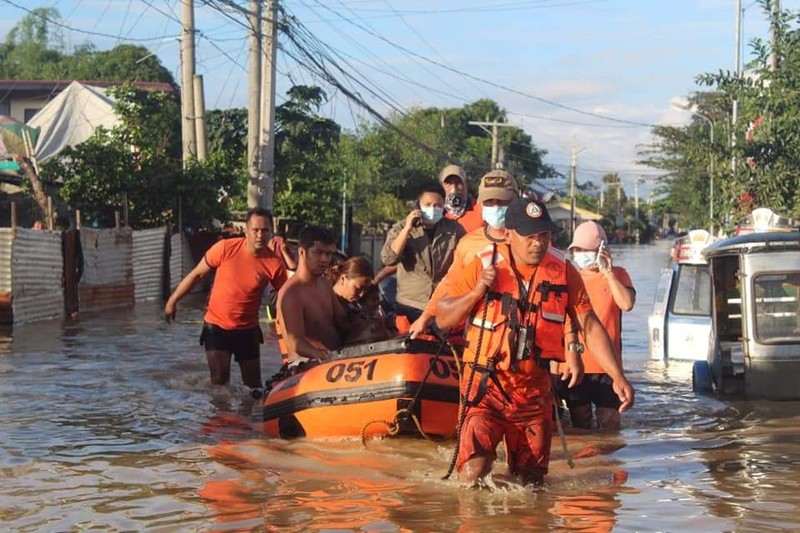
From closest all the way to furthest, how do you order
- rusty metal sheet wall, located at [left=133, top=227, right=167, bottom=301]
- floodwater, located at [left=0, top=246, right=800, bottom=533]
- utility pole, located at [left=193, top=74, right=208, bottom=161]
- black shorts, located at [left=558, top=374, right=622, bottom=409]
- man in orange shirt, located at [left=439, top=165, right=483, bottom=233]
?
floodwater, located at [left=0, top=246, right=800, bottom=533] → black shorts, located at [left=558, top=374, right=622, bottom=409] → man in orange shirt, located at [left=439, top=165, right=483, bottom=233] → rusty metal sheet wall, located at [left=133, top=227, right=167, bottom=301] → utility pole, located at [left=193, top=74, right=208, bottom=161]

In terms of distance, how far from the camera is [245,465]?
8.08 meters

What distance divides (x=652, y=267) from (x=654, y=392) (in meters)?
38.9

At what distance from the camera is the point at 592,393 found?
360 inches

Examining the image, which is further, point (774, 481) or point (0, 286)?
point (0, 286)

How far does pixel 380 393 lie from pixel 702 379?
493cm

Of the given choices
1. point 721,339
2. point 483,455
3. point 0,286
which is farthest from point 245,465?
point 0,286

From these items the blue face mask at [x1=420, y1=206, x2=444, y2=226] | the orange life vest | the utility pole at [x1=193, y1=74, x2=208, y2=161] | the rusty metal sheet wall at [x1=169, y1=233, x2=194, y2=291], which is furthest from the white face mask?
the utility pole at [x1=193, y1=74, x2=208, y2=161]

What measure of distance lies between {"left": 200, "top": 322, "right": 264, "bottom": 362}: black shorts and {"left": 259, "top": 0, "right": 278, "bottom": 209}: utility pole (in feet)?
35.4

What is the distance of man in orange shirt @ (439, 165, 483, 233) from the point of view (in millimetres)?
9539

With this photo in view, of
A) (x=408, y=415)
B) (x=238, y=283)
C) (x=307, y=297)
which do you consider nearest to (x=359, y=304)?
(x=307, y=297)

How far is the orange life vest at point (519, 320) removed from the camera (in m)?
6.21

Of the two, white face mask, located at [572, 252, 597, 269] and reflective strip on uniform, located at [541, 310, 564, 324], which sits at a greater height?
white face mask, located at [572, 252, 597, 269]

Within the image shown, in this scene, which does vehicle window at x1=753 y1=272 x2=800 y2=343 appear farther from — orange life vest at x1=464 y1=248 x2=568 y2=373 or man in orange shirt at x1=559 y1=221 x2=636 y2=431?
orange life vest at x1=464 y1=248 x2=568 y2=373

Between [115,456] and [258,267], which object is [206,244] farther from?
[115,456]
